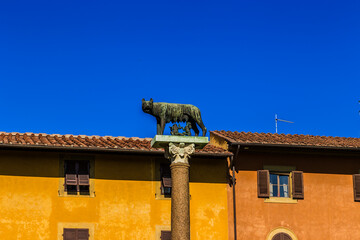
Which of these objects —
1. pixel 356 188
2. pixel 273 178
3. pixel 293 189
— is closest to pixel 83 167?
pixel 273 178

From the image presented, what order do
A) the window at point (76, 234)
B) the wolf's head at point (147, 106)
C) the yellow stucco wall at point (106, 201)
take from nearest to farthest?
the wolf's head at point (147, 106) < the yellow stucco wall at point (106, 201) < the window at point (76, 234)

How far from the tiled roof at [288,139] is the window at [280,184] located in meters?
1.07

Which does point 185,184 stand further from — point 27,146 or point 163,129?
point 27,146

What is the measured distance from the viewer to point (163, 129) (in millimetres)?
17156

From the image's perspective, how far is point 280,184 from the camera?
77.8ft

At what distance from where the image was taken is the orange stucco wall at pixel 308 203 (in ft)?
75.5

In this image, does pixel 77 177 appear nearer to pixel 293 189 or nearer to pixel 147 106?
pixel 147 106

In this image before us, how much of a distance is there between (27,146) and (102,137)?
350cm

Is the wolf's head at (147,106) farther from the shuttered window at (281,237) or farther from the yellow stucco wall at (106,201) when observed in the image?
the shuttered window at (281,237)

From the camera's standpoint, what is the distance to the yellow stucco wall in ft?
70.0

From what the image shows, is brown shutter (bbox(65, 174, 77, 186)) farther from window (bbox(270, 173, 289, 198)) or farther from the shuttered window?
the shuttered window

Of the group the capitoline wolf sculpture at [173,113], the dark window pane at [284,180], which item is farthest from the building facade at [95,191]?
the capitoline wolf sculpture at [173,113]

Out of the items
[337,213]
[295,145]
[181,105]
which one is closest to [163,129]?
[181,105]

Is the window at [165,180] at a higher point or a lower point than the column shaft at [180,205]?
higher
